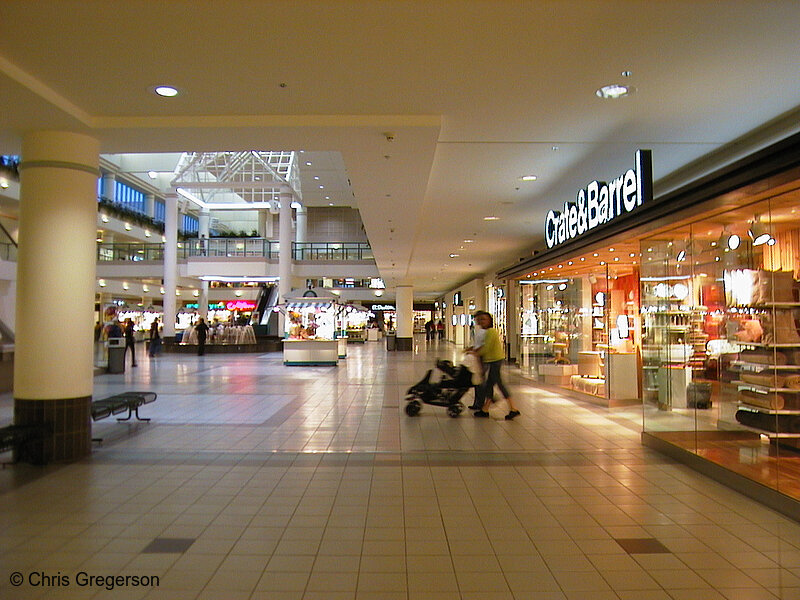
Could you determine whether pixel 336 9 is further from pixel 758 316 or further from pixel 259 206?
pixel 259 206

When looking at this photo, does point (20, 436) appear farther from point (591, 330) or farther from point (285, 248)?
point (285, 248)

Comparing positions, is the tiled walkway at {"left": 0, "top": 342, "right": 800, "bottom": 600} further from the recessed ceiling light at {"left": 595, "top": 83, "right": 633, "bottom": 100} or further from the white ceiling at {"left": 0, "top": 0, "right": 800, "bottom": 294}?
the recessed ceiling light at {"left": 595, "top": 83, "right": 633, "bottom": 100}

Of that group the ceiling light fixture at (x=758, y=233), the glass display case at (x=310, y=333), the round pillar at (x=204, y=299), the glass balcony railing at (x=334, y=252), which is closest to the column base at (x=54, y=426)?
the ceiling light fixture at (x=758, y=233)

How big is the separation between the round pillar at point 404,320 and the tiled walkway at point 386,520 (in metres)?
20.4

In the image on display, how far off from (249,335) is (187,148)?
20.4 metres

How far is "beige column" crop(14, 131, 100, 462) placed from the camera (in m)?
6.02

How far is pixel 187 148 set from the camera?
695 cm

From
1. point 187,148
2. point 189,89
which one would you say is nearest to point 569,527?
point 189,89

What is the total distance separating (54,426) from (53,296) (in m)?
1.36

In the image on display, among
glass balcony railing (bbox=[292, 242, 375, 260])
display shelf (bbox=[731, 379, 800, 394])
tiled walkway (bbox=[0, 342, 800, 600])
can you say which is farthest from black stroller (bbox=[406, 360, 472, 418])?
glass balcony railing (bbox=[292, 242, 375, 260])

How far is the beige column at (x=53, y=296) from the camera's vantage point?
6.02 m

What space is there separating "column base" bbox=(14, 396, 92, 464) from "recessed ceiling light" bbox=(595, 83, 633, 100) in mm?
6296

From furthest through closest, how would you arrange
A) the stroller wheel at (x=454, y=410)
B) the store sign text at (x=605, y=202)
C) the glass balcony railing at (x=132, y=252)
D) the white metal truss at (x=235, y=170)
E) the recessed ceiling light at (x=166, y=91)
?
1. the glass balcony railing at (x=132, y=252)
2. the white metal truss at (x=235, y=170)
3. the stroller wheel at (x=454, y=410)
4. the store sign text at (x=605, y=202)
5. the recessed ceiling light at (x=166, y=91)

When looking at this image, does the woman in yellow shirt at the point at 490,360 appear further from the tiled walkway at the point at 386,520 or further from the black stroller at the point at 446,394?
the tiled walkway at the point at 386,520
